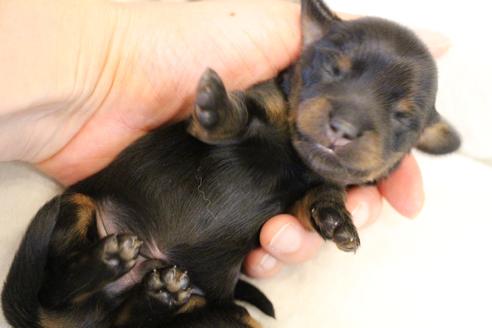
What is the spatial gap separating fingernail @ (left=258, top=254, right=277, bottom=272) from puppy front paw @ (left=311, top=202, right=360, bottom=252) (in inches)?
15.6

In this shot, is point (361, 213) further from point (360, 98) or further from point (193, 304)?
point (193, 304)

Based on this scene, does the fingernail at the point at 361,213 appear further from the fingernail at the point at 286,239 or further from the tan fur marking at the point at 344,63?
the tan fur marking at the point at 344,63

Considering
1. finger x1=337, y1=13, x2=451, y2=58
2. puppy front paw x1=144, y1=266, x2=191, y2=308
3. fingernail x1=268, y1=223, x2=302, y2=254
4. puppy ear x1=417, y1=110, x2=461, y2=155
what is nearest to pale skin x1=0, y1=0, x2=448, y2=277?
fingernail x1=268, y1=223, x2=302, y2=254

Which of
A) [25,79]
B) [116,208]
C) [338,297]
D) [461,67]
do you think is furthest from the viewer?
[461,67]

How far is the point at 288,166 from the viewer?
75.8 inches

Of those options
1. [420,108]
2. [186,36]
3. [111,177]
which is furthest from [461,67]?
[111,177]

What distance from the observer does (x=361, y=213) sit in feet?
6.96

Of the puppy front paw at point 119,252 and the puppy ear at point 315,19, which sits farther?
the puppy ear at point 315,19

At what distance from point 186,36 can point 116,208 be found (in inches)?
29.3

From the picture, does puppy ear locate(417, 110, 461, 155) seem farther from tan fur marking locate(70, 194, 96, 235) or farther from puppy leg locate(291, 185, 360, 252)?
tan fur marking locate(70, 194, 96, 235)

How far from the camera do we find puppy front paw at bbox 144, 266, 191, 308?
1.80 meters

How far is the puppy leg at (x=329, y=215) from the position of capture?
5.60 feet

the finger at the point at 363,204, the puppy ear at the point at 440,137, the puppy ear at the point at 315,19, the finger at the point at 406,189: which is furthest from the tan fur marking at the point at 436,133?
the puppy ear at the point at 315,19

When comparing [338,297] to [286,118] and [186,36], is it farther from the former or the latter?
[186,36]
